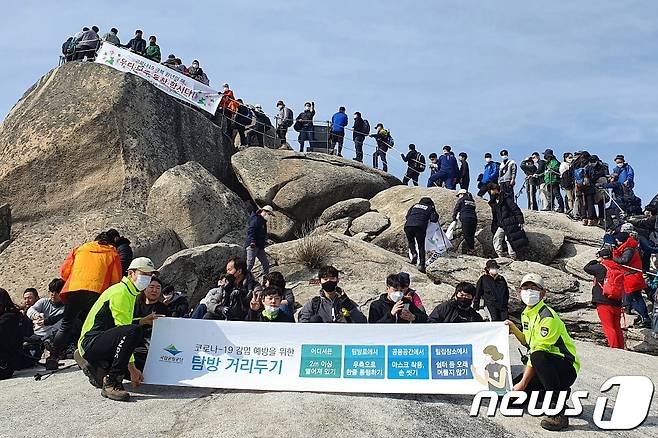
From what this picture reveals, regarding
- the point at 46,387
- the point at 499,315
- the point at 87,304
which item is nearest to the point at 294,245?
the point at 499,315

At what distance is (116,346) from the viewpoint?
7.42 m

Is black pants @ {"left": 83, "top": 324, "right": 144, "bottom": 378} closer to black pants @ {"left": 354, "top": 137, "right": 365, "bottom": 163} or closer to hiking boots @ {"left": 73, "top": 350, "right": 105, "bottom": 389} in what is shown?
hiking boots @ {"left": 73, "top": 350, "right": 105, "bottom": 389}

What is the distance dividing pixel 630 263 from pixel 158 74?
15.6 meters

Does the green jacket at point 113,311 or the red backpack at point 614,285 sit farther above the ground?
the red backpack at point 614,285

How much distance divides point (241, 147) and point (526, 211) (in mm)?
10072

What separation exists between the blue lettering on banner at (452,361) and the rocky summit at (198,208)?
2098mm

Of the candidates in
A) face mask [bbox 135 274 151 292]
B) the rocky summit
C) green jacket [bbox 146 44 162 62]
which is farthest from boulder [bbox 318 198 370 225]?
face mask [bbox 135 274 151 292]

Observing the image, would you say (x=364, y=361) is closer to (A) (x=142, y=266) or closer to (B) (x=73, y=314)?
(A) (x=142, y=266)

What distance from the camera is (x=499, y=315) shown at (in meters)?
11.4

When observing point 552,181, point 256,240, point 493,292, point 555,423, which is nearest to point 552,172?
point 552,181

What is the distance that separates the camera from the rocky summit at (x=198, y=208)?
48.5ft

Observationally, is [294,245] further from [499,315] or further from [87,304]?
[87,304]

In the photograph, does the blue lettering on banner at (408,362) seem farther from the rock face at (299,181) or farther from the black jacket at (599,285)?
the rock face at (299,181)

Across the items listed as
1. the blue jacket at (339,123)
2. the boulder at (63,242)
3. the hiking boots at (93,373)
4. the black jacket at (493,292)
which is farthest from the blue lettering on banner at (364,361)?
the blue jacket at (339,123)
